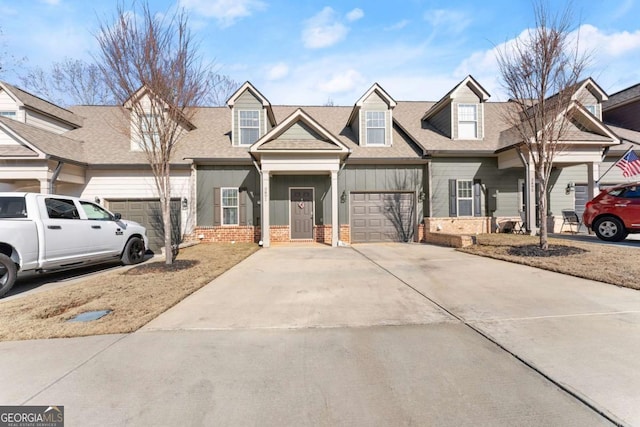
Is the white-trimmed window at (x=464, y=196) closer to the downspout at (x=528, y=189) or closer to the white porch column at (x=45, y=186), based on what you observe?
the downspout at (x=528, y=189)

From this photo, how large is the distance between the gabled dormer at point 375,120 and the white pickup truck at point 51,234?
10183 millimetres

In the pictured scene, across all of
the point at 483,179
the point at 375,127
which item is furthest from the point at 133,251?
the point at 483,179

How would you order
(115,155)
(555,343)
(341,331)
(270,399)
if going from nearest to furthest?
(270,399), (555,343), (341,331), (115,155)

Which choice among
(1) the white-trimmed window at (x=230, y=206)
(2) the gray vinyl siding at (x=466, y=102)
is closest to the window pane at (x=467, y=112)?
(2) the gray vinyl siding at (x=466, y=102)

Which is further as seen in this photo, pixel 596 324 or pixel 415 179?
pixel 415 179

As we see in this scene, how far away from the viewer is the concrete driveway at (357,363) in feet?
6.73

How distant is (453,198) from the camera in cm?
1255

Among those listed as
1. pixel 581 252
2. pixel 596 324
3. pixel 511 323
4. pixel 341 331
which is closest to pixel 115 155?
pixel 341 331

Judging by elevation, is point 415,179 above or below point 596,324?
above

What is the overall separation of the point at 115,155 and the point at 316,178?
870cm

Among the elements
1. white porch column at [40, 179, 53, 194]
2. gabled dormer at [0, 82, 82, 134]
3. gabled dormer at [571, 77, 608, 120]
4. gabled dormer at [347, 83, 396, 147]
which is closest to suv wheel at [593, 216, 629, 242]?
gabled dormer at [571, 77, 608, 120]

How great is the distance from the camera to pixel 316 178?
12.6 m

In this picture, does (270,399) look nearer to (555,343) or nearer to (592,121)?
(555,343)

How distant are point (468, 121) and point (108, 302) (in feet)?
48.0
